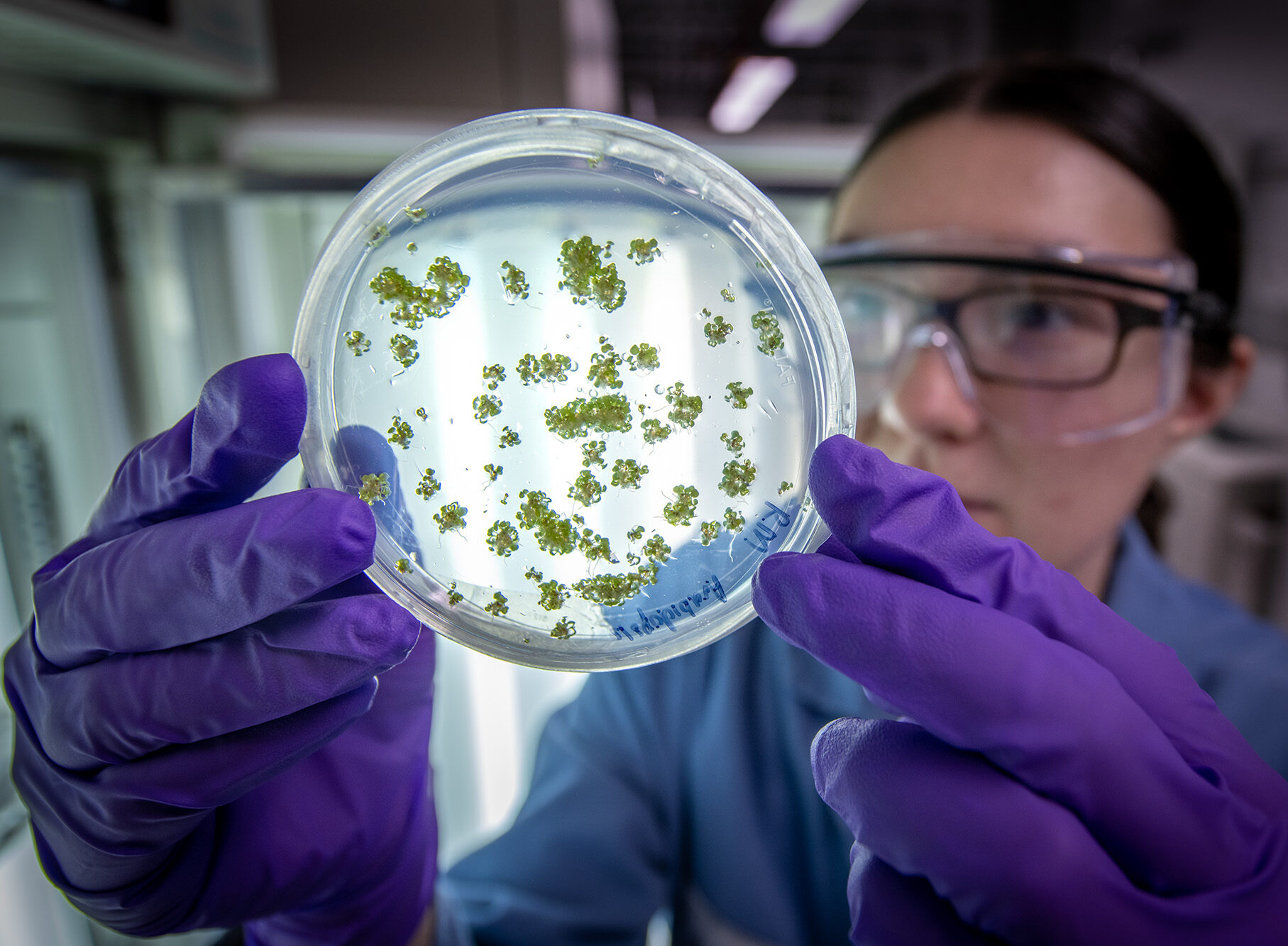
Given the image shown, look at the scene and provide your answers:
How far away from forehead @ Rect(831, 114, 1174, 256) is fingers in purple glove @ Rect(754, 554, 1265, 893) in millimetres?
866

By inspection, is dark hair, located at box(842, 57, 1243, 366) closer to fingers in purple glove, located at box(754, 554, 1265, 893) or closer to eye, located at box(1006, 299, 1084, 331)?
eye, located at box(1006, 299, 1084, 331)

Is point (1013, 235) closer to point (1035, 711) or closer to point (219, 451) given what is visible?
point (1035, 711)

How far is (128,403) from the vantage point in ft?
5.23

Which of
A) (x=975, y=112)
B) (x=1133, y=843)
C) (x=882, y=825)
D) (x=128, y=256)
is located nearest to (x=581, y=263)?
Answer: (x=882, y=825)

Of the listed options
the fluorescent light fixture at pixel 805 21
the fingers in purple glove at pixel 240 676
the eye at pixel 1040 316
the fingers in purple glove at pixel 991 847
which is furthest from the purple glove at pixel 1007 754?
the fluorescent light fixture at pixel 805 21

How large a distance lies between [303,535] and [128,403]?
53.1 inches

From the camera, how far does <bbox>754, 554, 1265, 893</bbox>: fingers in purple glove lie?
1.89ft

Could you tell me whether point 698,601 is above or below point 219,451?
below

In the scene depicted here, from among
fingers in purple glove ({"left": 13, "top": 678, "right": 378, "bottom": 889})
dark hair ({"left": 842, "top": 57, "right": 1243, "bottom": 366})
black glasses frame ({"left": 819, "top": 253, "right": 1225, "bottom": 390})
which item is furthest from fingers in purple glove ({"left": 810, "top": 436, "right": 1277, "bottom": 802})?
dark hair ({"left": 842, "top": 57, "right": 1243, "bottom": 366})

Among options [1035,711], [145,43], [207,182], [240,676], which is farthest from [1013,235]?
[207,182]

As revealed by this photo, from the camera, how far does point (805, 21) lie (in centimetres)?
296

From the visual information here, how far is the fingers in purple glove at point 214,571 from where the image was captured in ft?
2.04

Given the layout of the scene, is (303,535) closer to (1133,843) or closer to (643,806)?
(1133,843)

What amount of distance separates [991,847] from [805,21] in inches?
131
